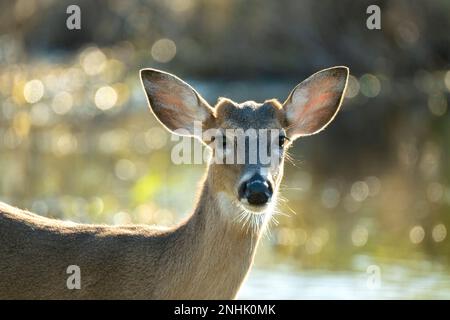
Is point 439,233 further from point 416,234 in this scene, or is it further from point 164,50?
point 164,50

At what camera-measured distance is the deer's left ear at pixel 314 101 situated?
11617mm

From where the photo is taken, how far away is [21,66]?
28.1 metres

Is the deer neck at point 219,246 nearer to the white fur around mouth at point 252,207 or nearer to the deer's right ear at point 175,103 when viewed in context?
the white fur around mouth at point 252,207

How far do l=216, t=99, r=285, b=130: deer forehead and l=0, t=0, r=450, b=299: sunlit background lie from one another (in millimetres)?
3814

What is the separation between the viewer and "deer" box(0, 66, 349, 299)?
1024 centimetres

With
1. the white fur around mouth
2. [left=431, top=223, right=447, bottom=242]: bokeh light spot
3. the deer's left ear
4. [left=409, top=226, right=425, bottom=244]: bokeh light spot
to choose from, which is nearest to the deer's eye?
the deer's left ear

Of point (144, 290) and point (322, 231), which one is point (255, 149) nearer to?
point (144, 290)

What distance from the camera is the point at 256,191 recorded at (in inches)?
400

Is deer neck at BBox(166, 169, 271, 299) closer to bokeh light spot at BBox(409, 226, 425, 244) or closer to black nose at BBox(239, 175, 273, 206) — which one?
black nose at BBox(239, 175, 273, 206)

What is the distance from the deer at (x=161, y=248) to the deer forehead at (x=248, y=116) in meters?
0.01

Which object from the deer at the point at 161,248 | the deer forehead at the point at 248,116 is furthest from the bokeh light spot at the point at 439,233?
the deer at the point at 161,248

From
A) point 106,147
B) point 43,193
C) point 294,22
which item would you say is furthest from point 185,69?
point 43,193

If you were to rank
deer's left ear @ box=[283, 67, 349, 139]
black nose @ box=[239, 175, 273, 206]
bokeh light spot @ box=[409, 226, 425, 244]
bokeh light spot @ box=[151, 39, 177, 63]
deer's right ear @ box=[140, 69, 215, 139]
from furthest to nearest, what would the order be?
bokeh light spot @ box=[151, 39, 177, 63], bokeh light spot @ box=[409, 226, 425, 244], deer's left ear @ box=[283, 67, 349, 139], deer's right ear @ box=[140, 69, 215, 139], black nose @ box=[239, 175, 273, 206]

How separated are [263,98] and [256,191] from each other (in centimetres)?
2749
